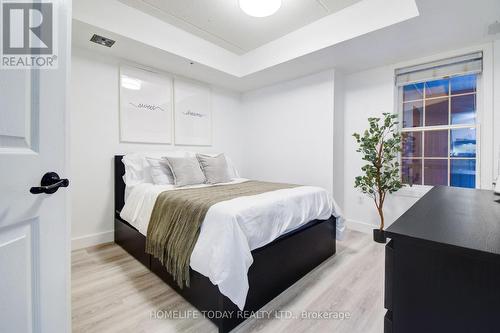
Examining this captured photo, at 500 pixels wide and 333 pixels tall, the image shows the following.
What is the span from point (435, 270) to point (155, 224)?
6.27 ft

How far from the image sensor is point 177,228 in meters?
1.75

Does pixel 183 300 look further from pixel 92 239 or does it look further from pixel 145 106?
pixel 145 106

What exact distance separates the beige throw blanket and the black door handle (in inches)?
36.1

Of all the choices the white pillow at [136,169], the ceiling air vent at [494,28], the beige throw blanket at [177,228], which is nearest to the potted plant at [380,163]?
the ceiling air vent at [494,28]

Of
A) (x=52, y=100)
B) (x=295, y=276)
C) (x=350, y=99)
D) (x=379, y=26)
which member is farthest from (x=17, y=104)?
(x=350, y=99)

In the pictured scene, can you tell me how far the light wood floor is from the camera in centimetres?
148

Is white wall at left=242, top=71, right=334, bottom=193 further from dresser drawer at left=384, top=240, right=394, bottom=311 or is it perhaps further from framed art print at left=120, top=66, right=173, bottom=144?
dresser drawer at left=384, top=240, right=394, bottom=311

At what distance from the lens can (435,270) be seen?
66cm

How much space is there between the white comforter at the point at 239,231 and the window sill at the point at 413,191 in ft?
5.54

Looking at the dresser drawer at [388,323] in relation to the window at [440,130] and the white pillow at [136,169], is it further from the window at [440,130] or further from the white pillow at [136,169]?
the window at [440,130]

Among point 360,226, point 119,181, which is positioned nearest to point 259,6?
point 119,181

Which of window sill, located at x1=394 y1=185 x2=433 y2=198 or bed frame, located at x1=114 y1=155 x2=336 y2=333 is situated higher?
window sill, located at x1=394 y1=185 x2=433 y2=198

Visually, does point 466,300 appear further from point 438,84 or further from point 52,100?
point 438,84

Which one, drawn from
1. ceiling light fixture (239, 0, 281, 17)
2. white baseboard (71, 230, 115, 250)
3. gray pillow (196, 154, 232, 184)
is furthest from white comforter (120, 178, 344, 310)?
ceiling light fixture (239, 0, 281, 17)
